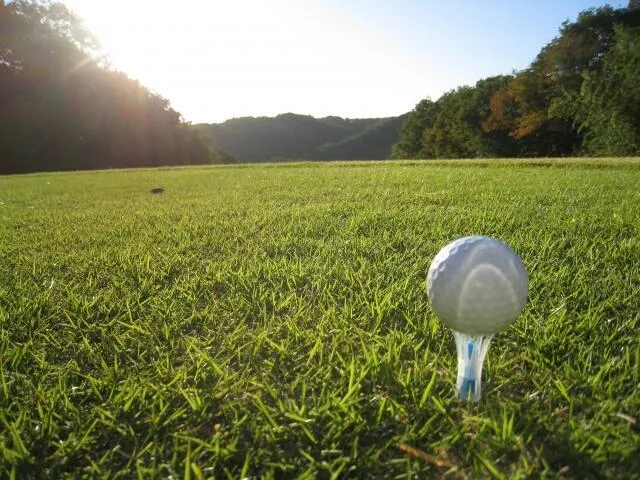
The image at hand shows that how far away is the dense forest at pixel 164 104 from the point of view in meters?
32.1

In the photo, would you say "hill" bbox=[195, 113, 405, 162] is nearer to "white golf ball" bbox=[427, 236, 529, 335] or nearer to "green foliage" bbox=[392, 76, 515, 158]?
"green foliage" bbox=[392, 76, 515, 158]

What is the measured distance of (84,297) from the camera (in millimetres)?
2129

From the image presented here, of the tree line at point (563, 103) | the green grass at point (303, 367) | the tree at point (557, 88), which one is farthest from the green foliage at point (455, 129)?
the green grass at point (303, 367)

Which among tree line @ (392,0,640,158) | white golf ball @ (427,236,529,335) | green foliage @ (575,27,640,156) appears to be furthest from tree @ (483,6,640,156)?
white golf ball @ (427,236,529,335)

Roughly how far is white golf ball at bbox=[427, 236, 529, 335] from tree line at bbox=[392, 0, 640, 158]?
3505 centimetres

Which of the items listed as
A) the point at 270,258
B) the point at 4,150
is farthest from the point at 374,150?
the point at 270,258

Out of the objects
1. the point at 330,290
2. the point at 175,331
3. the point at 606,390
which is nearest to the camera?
the point at 606,390

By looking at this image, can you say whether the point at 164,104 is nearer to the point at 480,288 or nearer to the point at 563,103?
the point at 563,103

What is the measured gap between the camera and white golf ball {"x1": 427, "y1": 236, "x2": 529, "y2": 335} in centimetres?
114

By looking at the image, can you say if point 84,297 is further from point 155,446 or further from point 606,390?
point 606,390

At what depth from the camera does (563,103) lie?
36.3 m

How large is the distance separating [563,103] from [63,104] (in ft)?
144

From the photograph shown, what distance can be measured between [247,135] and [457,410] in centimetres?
9041

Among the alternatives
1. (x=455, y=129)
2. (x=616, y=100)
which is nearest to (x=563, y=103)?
(x=616, y=100)
